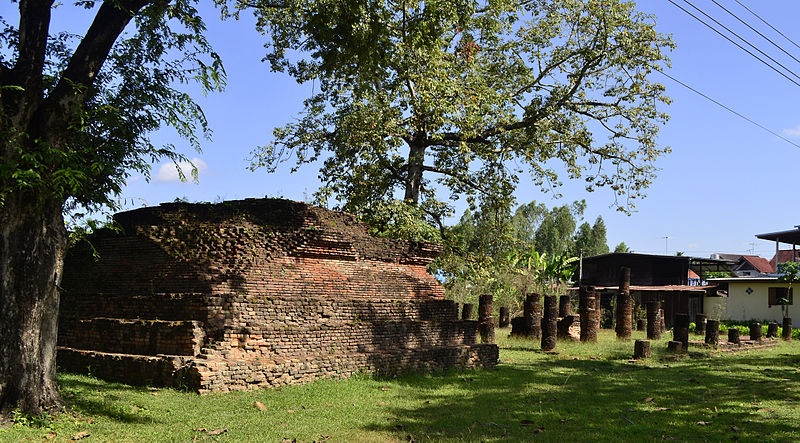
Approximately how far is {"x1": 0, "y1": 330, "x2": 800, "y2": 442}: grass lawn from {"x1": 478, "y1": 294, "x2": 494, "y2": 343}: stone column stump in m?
6.38

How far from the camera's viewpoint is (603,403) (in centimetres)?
1057

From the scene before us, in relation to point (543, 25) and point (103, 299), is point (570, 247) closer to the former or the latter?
point (543, 25)

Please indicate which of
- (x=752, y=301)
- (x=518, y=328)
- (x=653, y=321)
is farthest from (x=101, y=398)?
(x=752, y=301)

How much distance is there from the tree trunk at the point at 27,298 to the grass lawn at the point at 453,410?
0.37 m

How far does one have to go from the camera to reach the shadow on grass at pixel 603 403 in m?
8.30

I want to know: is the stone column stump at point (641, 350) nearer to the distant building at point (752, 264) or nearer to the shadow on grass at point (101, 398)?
the shadow on grass at point (101, 398)

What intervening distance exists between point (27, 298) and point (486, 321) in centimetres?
1498

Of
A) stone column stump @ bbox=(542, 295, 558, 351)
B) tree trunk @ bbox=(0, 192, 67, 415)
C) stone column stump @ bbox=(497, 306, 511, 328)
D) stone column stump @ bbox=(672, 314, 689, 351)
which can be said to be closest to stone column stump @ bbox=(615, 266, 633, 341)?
stone column stump @ bbox=(672, 314, 689, 351)

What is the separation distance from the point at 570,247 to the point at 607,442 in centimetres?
5172

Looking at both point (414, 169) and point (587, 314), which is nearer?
point (414, 169)

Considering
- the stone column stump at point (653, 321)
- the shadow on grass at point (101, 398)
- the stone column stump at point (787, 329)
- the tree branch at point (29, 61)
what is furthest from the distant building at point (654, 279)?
the tree branch at point (29, 61)

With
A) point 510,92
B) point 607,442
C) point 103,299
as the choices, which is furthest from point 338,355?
point 510,92

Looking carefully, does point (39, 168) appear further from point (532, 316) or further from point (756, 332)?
point (756, 332)

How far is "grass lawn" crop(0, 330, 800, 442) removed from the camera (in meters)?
7.70
